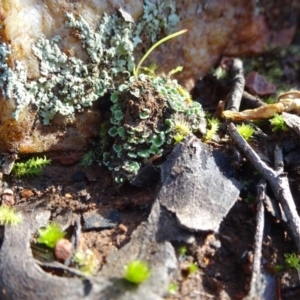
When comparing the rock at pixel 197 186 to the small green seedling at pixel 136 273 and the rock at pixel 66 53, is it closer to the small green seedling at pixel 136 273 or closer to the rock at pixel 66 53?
the small green seedling at pixel 136 273

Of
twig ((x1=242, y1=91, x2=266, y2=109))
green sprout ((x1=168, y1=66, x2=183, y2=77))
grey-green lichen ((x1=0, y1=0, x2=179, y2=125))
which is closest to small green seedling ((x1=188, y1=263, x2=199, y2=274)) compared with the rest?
grey-green lichen ((x1=0, y1=0, x2=179, y2=125))

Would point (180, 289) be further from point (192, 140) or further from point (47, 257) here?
point (192, 140)

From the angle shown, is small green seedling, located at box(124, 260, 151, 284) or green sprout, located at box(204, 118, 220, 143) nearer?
small green seedling, located at box(124, 260, 151, 284)

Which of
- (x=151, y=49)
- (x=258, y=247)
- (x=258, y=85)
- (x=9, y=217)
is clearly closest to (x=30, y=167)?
(x=9, y=217)

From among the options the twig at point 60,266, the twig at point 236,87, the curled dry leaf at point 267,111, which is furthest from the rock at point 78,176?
the twig at point 236,87

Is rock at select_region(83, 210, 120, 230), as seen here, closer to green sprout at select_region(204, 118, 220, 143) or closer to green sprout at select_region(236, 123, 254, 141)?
green sprout at select_region(204, 118, 220, 143)

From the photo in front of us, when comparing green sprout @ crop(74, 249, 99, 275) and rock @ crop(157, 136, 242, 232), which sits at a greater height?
rock @ crop(157, 136, 242, 232)
